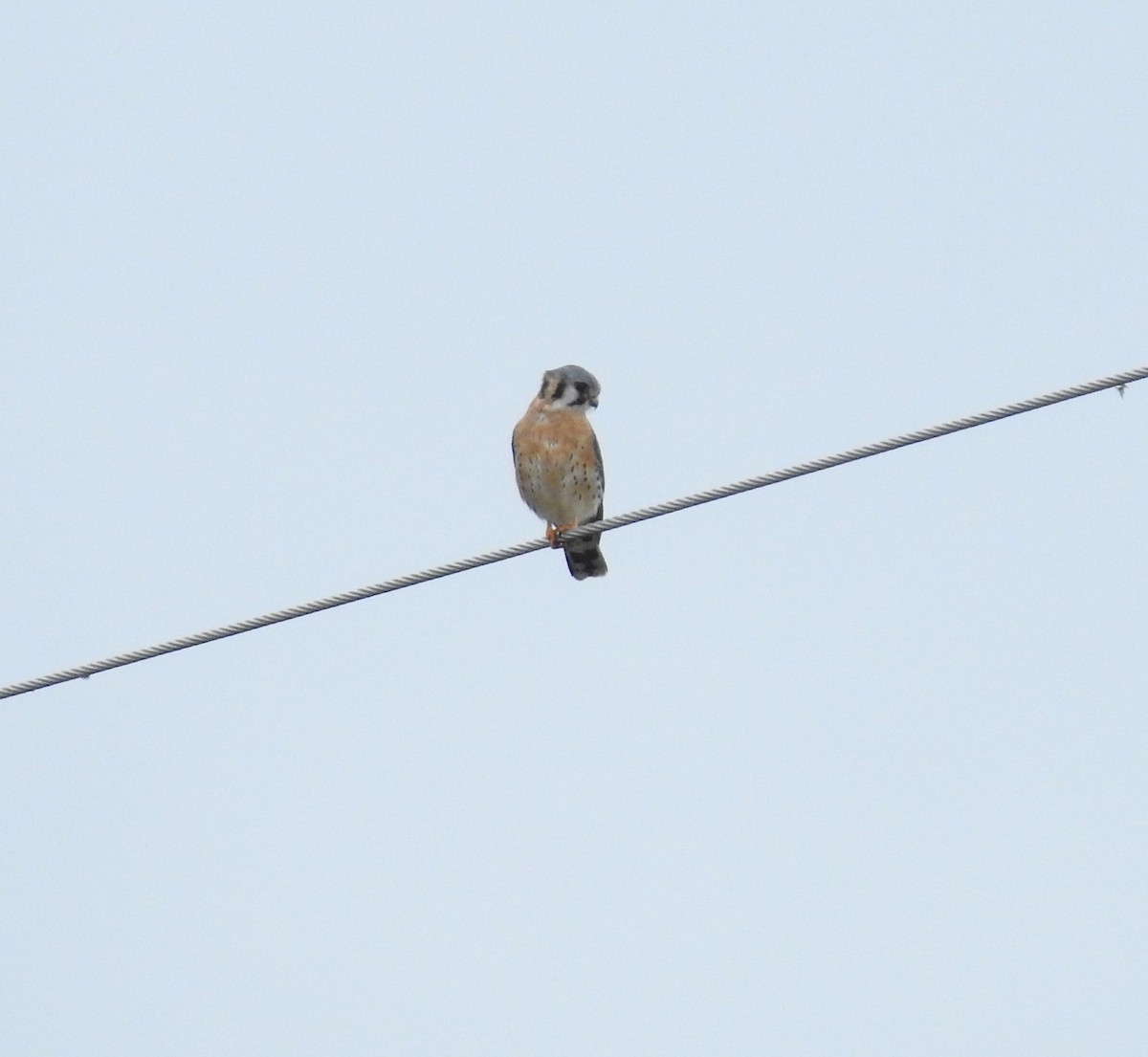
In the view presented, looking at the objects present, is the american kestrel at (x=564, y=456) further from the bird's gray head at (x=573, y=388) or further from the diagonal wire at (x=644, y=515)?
the diagonal wire at (x=644, y=515)

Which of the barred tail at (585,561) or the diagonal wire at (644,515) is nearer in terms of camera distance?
the diagonal wire at (644,515)

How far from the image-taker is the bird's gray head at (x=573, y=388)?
34.1 feet

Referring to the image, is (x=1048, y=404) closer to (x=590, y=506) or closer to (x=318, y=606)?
(x=318, y=606)

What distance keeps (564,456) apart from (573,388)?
35 centimetres

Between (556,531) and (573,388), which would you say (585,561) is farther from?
(573,388)

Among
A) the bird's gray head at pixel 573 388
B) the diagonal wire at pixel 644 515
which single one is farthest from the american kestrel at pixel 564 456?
the diagonal wire at pixel 644 515

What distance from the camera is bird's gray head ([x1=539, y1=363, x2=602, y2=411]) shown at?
1039 centimetres

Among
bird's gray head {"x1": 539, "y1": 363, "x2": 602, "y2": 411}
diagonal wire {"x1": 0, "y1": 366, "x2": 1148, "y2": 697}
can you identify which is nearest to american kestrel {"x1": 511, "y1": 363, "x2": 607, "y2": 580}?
bird's gray head {"x1": 539, "y1": 363, "x2": 602, "y2": 411}

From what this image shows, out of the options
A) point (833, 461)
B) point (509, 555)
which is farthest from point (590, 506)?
point (833, 461)

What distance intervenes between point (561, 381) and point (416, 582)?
350 cm

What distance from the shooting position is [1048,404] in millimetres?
6469

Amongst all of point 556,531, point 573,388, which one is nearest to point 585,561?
point 556,531

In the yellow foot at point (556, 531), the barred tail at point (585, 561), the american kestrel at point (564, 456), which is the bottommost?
the barred tail at point (585, 561)

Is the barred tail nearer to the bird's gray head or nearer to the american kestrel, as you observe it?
the american kestrel
